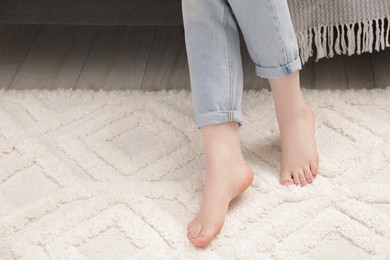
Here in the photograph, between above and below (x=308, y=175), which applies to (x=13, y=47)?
below

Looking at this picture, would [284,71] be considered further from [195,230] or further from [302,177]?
[195,230]

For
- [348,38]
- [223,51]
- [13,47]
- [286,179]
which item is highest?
[223,51]

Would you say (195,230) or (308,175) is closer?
(195,230)

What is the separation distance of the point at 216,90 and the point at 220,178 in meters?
0.16

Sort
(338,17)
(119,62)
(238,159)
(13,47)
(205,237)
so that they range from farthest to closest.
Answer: (13,47) → (119,62) → (338,17) → (238,159) → (205,237)

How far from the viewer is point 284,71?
122cm

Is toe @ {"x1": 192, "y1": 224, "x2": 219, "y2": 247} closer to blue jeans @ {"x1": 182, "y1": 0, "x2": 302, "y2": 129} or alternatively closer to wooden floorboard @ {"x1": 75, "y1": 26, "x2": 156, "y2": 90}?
blue jeans @ {"x1": 182, "y1": 0, "x2": 302, "y2": 129}

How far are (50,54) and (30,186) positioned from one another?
0.60 m

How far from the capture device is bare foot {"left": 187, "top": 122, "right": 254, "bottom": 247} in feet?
3.83

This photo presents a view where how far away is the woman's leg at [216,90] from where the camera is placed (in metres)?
1.21

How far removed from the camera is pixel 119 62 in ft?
5.80

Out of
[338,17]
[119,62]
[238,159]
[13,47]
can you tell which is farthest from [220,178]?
[13,47]

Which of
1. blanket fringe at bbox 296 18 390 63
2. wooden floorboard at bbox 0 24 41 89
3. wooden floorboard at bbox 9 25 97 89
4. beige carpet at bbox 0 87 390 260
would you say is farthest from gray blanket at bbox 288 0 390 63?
wooden floorboard at bbox 0 24 41 89

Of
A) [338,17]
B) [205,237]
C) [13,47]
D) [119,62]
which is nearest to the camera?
[205,237]
